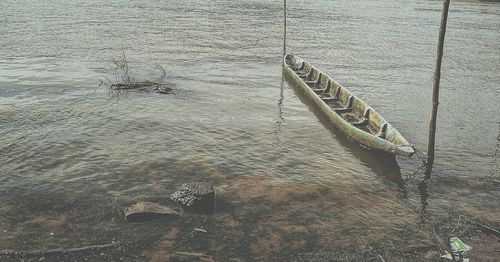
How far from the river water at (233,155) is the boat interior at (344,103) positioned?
0.81 meters

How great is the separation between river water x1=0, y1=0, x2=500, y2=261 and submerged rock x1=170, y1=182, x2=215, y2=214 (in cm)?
24

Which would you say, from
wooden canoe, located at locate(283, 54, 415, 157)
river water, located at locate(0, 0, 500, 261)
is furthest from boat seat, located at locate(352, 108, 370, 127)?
river water, located at locate(0, 0, 500, 261)

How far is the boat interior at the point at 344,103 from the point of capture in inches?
524

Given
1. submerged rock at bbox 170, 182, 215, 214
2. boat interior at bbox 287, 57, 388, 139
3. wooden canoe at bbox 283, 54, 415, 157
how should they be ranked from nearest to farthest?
submerged rock at bbox 170, 182, 215, 214, wooden canoe at bbox 283, 54, 415, 157, boat interior at bbox 287, 57, 388, 139

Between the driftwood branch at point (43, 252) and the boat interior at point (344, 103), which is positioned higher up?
the boat interior at point (344, 103)

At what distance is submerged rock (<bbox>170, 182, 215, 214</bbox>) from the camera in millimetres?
A: 8773

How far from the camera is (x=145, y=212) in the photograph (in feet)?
27.5

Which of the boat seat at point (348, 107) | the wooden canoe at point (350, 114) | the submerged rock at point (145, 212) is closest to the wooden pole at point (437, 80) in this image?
the wooden canoe at point (350, 114)

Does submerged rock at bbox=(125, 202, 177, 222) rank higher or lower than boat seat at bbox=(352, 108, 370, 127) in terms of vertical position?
lower

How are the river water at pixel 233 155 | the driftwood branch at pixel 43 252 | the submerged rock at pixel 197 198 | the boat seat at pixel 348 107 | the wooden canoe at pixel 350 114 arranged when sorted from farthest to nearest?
the boat seat at pixel 348 107, the wooden canoe at pixel 350 114, the submerged rock at pixel 197 198, the river water at pixel 233 155, the driftwood branch at pixel 43 252

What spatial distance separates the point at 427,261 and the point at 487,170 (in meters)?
5.51

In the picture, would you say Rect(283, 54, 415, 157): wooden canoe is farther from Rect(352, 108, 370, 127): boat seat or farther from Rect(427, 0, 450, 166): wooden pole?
Rect(427, 0, 450, 166): wooden pole

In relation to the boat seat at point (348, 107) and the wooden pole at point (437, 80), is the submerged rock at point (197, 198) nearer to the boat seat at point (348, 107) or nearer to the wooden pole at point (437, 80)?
the wooden pole at point (437, 80)

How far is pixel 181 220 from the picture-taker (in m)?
8.50
